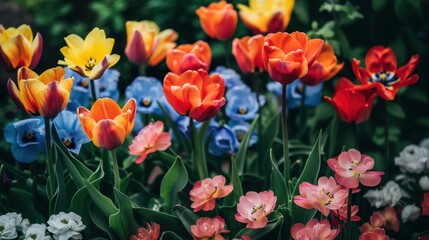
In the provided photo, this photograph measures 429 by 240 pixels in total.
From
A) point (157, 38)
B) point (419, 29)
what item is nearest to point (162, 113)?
point (157, 38)

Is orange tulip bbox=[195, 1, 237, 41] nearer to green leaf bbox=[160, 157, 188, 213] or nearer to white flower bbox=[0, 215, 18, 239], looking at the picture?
green leaf bbox=[160, 157, 188, 213]

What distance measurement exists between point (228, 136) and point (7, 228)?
0.75m

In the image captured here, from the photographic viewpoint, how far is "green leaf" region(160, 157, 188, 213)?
1.91 meters

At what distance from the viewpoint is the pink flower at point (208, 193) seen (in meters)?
1.79

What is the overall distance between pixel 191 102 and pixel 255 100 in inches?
24.4

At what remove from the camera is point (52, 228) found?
176 cm

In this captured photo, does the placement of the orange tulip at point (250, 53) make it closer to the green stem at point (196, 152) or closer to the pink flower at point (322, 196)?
the green stem at point (196, 152)

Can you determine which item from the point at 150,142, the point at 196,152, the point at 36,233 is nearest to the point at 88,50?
the point at 150,142

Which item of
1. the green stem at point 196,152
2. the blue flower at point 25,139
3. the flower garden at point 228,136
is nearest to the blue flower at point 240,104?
the flower garden at point 228,136

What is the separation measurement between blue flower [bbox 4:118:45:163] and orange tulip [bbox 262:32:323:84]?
2.34ft

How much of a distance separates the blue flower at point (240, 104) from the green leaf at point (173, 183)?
44 cm

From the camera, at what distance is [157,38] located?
228 cm

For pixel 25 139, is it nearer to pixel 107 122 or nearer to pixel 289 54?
pixel 107 122

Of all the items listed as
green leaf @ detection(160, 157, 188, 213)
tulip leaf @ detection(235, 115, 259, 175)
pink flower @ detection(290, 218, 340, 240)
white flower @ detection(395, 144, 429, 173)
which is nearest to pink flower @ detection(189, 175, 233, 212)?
green leaf @ detection(160, 157, 188, 213)
